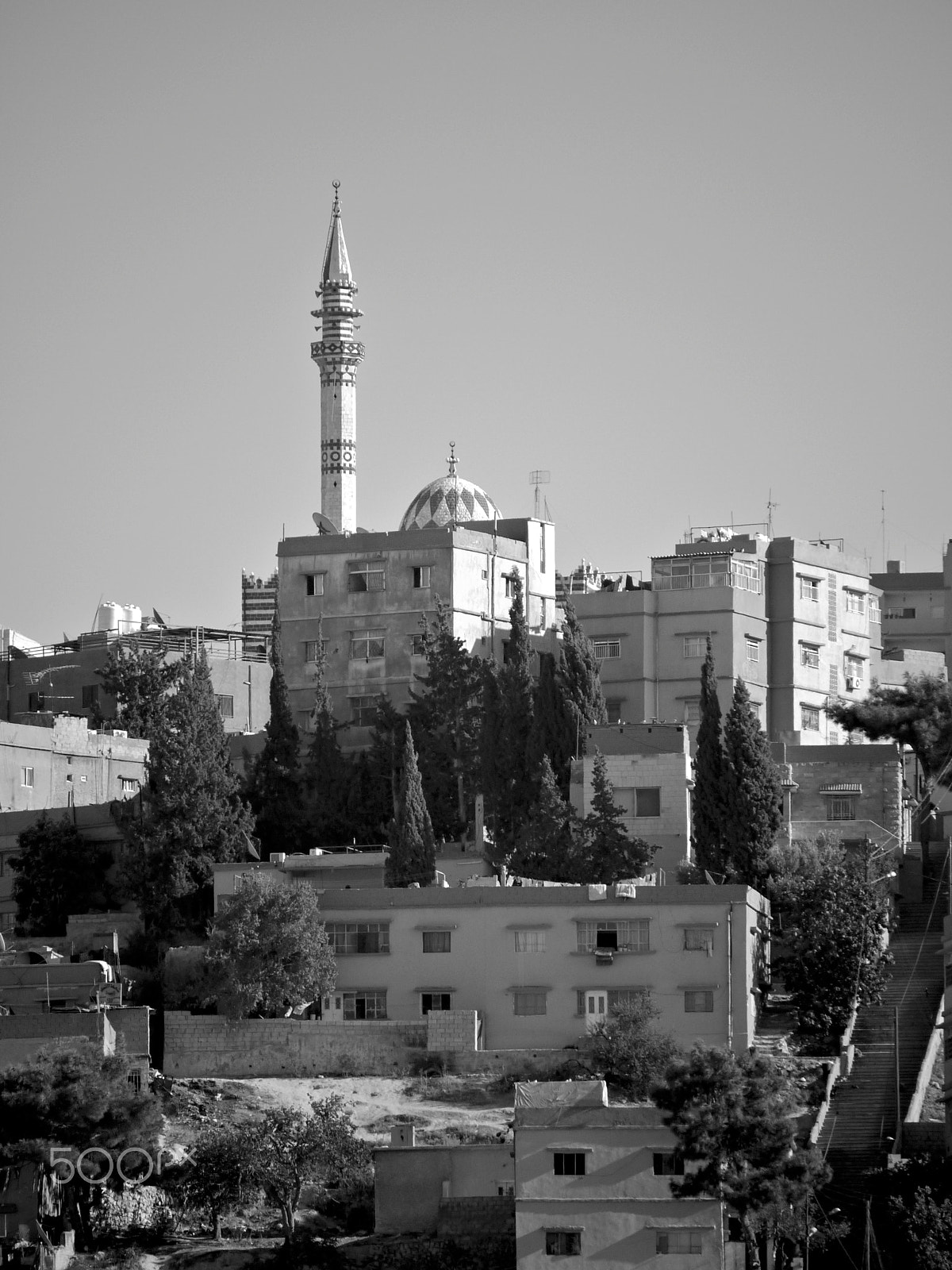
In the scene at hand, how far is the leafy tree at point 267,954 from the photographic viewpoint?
6191 cm

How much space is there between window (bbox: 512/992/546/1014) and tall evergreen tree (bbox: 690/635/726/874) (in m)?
7.46

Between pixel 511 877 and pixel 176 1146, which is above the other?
pixel 511 877

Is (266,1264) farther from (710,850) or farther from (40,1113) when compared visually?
(710,850)

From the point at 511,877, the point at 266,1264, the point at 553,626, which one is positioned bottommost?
the point at 266,1264

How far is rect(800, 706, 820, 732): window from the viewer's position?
82625mm

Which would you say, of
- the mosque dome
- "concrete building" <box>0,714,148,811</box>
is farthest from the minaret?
"concrete building" <box>0,714,148,811</box>

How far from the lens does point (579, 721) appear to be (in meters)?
72.4

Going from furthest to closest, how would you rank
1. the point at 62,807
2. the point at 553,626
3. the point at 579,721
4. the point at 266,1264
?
the point at 553,626, the point at 62,807, the point at 579,721, the point at 266,1264

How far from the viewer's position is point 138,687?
86875 mm

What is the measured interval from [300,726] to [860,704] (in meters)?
16.1

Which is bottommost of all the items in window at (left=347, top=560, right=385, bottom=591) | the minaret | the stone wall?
the stone wall

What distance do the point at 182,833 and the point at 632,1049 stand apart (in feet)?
47.4

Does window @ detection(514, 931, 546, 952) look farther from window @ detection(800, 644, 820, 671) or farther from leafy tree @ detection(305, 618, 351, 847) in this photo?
window @ detection(800, 644, 820, 671)

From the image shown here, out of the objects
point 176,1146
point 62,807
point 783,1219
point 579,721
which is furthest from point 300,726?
point 783,1219
